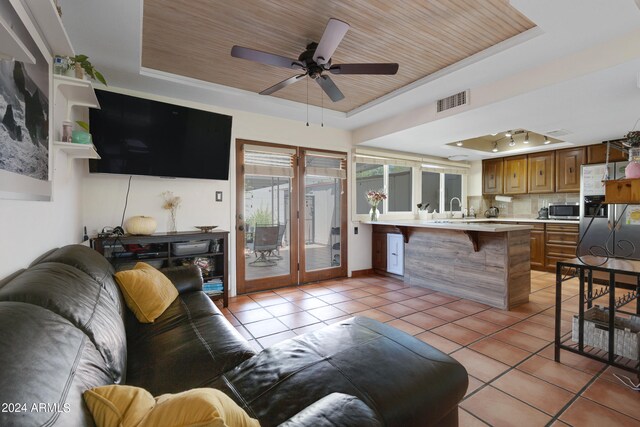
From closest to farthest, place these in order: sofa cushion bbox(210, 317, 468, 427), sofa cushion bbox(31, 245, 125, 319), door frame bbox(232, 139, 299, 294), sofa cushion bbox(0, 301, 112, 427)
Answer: sofa cushion bbox(0, 301, 112, 427), sofa cushion bbox(210, 317, 468, 427), sofa cushion bbox(31, 245, 125, 319), door frame bbox(232, 139, 299, 294)

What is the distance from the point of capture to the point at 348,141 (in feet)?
16.4

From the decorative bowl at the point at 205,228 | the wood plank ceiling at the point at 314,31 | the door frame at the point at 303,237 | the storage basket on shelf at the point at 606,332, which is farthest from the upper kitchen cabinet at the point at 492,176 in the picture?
the decorative bowl at the point at 205,228

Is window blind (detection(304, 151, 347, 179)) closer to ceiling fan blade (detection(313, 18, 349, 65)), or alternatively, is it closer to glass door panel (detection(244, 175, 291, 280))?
glass door panel (detection(244, 175, 291, 280))

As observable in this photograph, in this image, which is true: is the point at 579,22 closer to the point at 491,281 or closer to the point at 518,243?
the point at 518,243

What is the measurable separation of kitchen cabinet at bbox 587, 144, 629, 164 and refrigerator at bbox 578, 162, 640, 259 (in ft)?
0.36

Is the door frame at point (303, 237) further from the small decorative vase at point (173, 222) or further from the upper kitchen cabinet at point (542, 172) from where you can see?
the upper kitchen cabinet at point (542, 172)

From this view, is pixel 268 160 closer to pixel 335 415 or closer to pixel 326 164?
pixel 326 164

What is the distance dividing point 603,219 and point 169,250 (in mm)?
6167

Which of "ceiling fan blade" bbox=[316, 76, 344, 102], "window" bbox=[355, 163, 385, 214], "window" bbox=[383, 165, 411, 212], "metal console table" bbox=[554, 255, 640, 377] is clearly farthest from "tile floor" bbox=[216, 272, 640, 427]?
"ceiling fan blade" bbox=[316, 76, 344, 102]

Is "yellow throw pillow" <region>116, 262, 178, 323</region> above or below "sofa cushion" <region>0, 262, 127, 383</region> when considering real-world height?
below

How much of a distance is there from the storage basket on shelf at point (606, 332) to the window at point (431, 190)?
12.2 ft

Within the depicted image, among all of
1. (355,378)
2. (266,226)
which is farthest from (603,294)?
(266,226)

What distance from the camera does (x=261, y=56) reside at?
2.15m

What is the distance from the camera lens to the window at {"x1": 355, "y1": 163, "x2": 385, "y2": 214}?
5.23 meters
